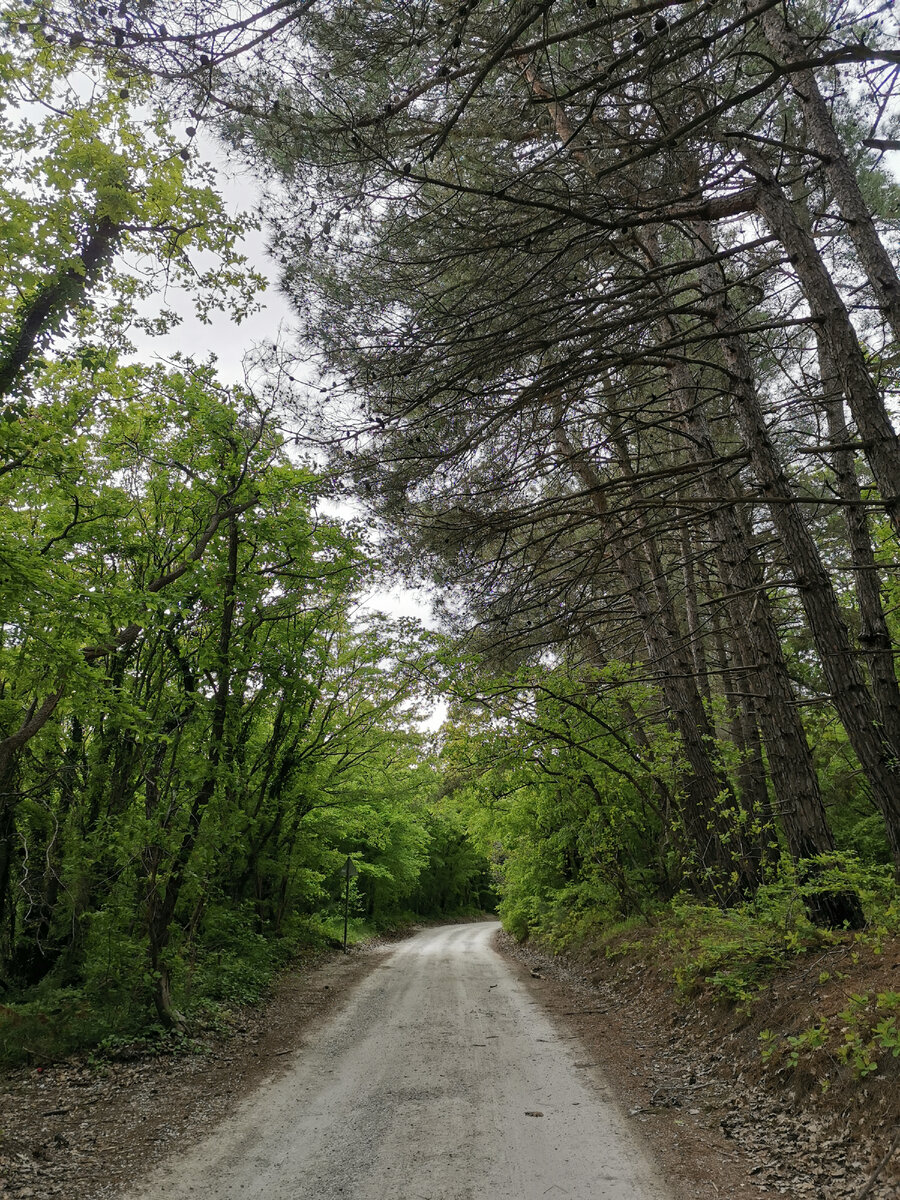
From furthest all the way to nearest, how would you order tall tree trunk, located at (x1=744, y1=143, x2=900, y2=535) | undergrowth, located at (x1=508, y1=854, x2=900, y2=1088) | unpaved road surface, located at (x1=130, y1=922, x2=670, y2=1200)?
tall tree trunk, located at (x1=744, y1=143, x2=900, y2=535), undergrowth, located at (x1=508, y1=854, x2=900, y2=1088), unpaved road surface, located at (x1=130, y1=922, x2=670, y2=1200)

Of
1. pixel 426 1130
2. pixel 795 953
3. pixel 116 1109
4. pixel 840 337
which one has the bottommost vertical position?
pixel 426 1130

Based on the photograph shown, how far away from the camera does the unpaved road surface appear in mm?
3975

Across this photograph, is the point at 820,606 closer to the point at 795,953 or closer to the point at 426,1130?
the point at 795,953

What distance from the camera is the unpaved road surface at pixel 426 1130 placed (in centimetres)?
397

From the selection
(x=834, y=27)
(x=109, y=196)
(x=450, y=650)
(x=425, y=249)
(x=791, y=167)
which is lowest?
(x=450, y=650)

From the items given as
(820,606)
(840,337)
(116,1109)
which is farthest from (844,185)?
(116,1109)

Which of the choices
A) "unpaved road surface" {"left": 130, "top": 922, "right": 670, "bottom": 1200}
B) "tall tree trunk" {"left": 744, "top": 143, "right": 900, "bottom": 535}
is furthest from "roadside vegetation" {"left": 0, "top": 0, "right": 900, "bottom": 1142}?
"unpaved road surface" {"left": 130, "top": 922, "right": 670, "bottom": 1200}

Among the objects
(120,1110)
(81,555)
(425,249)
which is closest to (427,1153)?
(120,1110)

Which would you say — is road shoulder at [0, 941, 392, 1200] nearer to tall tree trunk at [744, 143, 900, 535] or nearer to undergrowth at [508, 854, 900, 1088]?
undergrowth at [508, 854, 900, 1088]

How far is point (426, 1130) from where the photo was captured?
15.7 ft

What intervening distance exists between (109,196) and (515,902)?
1798 centimetres

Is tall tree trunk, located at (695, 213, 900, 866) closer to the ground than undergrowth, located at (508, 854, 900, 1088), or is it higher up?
higher up

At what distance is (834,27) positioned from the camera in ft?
11.7

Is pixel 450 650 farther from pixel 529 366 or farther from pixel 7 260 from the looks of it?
pixel 7 260
